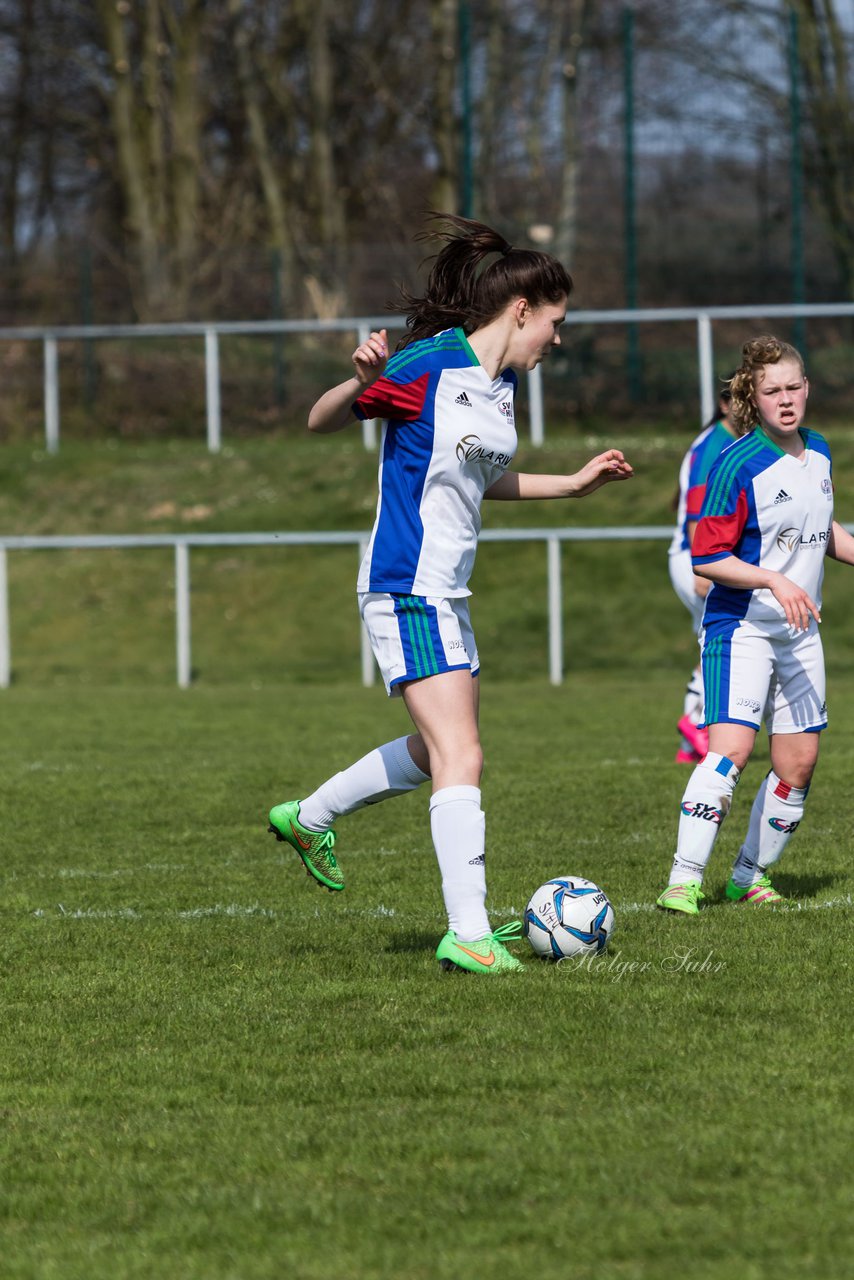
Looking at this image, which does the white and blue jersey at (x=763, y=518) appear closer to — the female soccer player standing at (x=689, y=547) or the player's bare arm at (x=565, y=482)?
the player's bare arm at (x=565, y=482)

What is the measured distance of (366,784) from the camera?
5566mm

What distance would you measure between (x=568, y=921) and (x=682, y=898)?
0.76 meters

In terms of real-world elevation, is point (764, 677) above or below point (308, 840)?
above

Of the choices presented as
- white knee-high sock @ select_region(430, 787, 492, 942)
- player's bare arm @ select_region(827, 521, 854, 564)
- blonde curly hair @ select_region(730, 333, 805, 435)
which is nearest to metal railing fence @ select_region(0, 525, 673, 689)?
player's bare arm @ select_region(827, 521, 854, 564)

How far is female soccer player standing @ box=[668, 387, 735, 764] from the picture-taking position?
9.41 m

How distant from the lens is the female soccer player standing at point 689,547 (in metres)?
9.41

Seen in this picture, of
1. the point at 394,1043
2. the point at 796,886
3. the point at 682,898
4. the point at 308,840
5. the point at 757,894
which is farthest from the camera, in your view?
the point at 796,886

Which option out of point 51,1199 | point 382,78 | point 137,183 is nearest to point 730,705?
point 51,1199

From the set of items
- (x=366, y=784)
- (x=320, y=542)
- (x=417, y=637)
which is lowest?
(x=366, y=784)

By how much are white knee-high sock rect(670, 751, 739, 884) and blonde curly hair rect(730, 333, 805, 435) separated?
1119 millimetres

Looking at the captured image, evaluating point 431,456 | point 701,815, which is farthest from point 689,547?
point 431,456

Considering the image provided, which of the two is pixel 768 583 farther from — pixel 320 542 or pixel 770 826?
pixel 320 542

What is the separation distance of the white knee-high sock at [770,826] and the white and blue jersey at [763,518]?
22.0 inches

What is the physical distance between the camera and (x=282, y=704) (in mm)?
13922
